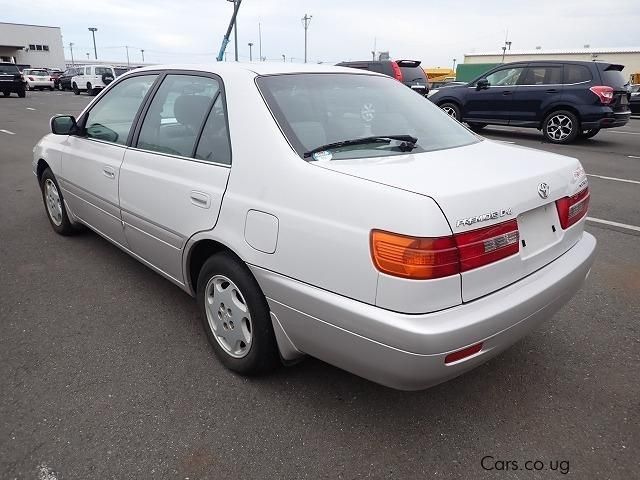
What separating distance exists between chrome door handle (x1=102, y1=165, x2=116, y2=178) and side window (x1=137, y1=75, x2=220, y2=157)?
1.03ft

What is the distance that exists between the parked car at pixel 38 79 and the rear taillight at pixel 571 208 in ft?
135

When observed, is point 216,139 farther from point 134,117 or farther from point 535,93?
point 535,93

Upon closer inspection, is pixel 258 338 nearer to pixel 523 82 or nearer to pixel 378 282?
pixel 378 282

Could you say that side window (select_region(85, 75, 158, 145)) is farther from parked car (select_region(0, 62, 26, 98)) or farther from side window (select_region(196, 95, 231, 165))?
parked car (select_region(0, 62, 26, 98))

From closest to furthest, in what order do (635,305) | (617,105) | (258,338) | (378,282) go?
(378,282)
(258,338)
(635,305)
(617,105)

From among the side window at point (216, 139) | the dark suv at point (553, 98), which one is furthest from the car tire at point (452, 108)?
the side window at point (216, 139)

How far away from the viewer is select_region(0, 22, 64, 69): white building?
5831 cm

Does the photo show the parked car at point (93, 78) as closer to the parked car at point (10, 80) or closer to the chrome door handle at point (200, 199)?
the parked car at point (10, 80)

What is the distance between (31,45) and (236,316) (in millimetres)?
71665

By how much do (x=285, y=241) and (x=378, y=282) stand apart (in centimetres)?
46

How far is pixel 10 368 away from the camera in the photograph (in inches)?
104

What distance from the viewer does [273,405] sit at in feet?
7.87

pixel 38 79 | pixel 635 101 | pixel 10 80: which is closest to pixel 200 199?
pixel 635 101

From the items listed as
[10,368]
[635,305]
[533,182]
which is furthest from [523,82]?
[10,368]
